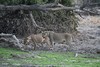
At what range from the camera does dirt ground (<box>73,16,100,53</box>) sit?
60.5 ft

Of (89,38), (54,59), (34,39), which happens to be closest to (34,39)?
(34,39)

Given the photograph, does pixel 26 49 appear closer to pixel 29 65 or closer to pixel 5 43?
pixel 5 43

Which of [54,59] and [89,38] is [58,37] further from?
[89,38]

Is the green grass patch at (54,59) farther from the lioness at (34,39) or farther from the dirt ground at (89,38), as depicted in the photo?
the dirt ground at (89,38)

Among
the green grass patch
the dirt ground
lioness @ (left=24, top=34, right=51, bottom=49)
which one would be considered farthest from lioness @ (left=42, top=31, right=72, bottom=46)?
the green grass patch

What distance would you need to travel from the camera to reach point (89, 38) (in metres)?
22.4

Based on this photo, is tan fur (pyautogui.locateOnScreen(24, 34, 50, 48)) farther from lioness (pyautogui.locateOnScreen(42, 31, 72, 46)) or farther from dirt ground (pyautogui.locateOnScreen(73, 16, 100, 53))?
dirt ground (pyautogui.locateOnScreen(73, 16, 100, 53))

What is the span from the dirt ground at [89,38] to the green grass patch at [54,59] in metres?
1.60

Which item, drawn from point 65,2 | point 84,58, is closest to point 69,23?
point 65,2

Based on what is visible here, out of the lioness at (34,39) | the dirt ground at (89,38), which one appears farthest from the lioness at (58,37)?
the lioness at (34,39)

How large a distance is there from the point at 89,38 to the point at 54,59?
800 cm

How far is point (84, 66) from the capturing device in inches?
509

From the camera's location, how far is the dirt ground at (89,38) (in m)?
18.4

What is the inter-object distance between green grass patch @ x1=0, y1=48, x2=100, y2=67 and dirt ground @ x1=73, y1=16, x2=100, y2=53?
160 cm
